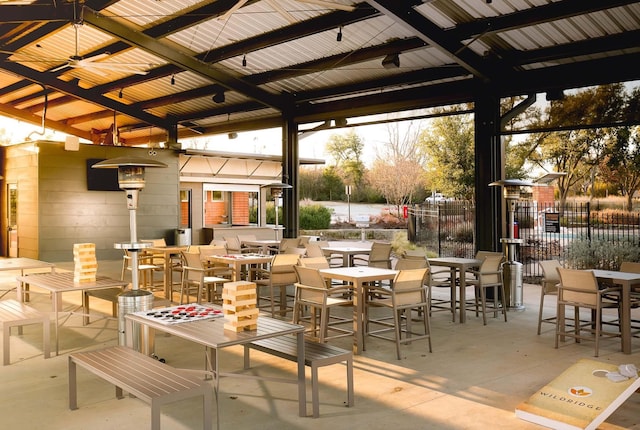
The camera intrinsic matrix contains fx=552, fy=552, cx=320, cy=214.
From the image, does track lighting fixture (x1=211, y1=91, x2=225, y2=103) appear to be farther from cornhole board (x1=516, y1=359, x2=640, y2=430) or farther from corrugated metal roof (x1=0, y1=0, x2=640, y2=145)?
cornhole board (x1=516, y1=359, x2=640, y2=430)

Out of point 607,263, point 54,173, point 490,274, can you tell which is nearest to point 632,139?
point 607,263

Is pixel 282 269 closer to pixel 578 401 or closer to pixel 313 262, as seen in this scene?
pixel 313 262

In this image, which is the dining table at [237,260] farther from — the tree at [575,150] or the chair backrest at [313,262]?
the tree at [575,150]

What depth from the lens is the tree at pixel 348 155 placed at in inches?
1272

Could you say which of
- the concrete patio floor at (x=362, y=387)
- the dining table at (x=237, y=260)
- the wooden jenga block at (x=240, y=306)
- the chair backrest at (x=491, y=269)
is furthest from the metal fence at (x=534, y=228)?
the wooden jenga block at (x=240, y=306)

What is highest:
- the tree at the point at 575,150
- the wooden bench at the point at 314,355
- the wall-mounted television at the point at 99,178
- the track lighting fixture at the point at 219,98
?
the track lighting fixture at the point at 219,98

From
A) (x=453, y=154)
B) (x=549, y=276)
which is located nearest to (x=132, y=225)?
(x=549, y=276)

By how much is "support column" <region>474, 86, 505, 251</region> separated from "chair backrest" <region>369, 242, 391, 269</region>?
165 centimetres

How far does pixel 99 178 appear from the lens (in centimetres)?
1467

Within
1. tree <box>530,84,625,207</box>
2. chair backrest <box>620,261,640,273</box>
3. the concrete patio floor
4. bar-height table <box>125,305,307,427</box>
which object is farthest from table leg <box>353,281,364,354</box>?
tree <box>530,84,625,207</box>

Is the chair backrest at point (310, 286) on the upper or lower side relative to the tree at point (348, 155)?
lower

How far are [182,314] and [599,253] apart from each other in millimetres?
9214

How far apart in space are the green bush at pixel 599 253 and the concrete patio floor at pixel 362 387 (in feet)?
16.1

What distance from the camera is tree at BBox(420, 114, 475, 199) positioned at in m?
18.8
